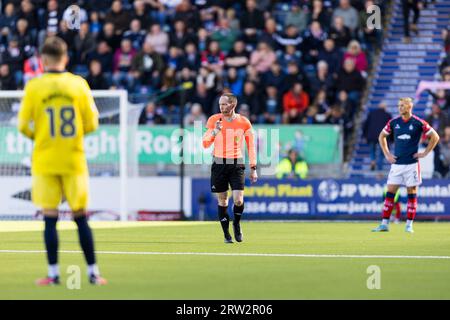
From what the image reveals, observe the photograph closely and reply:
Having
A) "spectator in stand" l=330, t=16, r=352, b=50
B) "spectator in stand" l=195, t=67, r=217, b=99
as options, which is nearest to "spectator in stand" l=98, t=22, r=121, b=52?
"spectator in stand" l=195, t=67, r=217, b=99

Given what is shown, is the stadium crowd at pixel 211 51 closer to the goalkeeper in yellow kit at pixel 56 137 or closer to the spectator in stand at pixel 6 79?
the spectator in stand at pixel 6 79

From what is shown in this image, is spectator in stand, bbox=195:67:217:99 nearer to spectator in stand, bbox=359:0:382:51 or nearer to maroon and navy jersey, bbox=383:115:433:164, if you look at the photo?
spectator in stand, bbox=359:0:382:51

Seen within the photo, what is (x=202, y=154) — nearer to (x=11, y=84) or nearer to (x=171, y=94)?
(x=171, y=94)

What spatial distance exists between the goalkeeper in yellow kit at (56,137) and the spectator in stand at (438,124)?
1782cm

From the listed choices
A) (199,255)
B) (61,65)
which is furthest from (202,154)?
(61,65)

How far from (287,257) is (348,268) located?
1.77 metres

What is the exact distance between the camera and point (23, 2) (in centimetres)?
3338

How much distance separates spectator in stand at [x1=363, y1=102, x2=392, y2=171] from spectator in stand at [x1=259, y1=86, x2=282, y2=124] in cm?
220

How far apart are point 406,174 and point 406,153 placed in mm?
384

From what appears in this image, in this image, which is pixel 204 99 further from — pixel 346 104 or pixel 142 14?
pixel 142 14

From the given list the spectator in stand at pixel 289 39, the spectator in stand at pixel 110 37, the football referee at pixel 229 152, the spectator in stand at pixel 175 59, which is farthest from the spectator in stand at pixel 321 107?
the football referee at pixel 229 152

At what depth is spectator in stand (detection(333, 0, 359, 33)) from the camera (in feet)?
104

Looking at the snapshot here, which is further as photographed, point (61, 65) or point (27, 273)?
point (27, 273)

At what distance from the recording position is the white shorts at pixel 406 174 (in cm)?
2175
